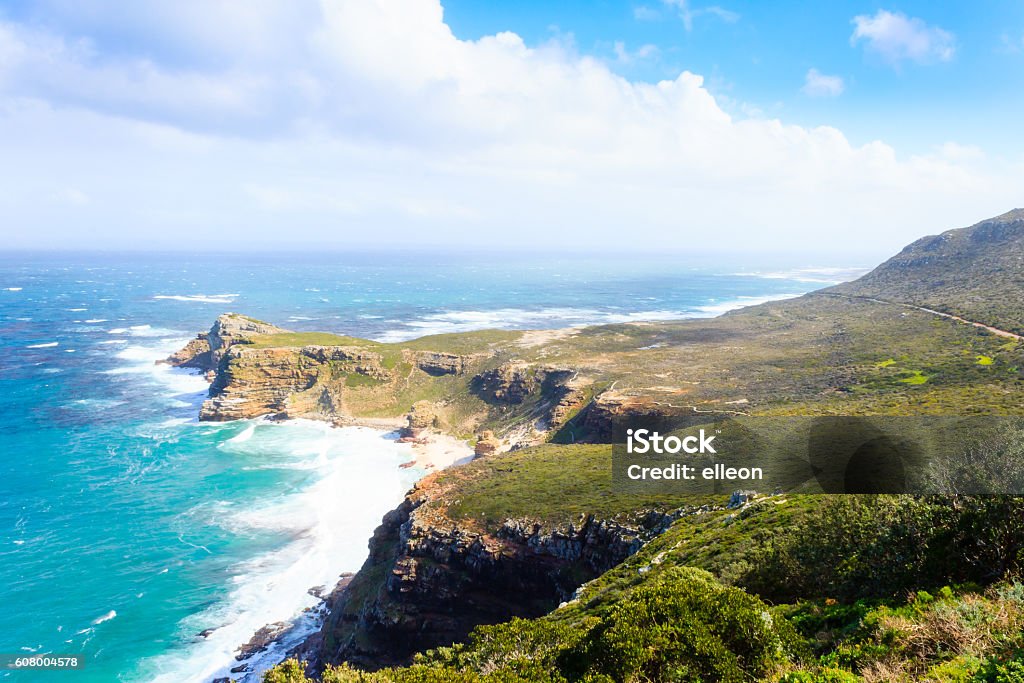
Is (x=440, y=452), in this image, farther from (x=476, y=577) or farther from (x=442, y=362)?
(x=476, y=577)

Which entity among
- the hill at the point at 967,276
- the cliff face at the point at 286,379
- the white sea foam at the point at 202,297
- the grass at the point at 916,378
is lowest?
the cliff face at the point at 286,379

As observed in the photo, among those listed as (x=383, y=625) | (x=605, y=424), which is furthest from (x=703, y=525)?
(x=605, y=424)

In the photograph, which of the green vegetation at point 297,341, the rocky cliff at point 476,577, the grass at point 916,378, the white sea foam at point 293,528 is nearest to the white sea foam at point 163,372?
the green vegetation at point 297,341

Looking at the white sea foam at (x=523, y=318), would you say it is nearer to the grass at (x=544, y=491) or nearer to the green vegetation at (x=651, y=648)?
the grass at (x=544, y=491)

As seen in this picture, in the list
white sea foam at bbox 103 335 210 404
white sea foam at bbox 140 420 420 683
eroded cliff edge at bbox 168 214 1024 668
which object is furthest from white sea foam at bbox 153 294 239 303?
Result: white sea foam at bbox 140 420 420 683

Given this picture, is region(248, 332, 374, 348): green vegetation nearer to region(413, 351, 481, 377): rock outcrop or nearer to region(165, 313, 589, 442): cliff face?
region(165, 313, 589, 442): cliff face

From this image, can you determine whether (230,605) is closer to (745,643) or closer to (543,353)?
(745,643)
